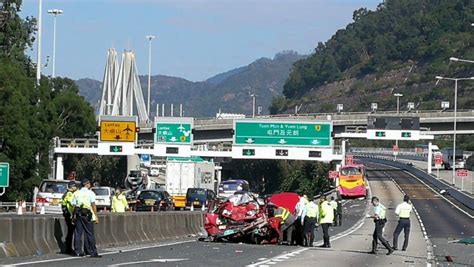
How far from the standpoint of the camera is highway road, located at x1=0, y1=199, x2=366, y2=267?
75.3 ft

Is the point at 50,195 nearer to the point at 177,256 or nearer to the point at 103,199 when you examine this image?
the point at 103,199

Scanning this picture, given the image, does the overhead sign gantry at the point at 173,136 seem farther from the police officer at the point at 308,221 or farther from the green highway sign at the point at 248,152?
Result: the police officer at the point at 308,221

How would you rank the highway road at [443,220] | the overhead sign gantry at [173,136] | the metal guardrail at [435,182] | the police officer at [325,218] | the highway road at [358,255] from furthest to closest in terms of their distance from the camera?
the metal guardrail at [435,182], the overhead sign gantry at [173,136], the highway road at [443,220], the police officer at [325,218], the highway road at [358,255]

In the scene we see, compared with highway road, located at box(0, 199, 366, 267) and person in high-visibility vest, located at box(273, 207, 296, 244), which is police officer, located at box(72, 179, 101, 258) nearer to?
highway road, located at box(0, 199, 366, 267)

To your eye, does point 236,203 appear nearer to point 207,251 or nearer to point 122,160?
point 207,251

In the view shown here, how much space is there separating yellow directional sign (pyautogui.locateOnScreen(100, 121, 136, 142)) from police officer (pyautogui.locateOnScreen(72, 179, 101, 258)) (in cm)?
4735

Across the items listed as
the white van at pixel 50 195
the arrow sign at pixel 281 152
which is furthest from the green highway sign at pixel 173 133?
the white van at pixel 50 195

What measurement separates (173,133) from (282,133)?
277 inches

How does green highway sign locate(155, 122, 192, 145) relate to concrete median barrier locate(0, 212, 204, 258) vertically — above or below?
above

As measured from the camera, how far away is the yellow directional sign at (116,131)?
72.1 m

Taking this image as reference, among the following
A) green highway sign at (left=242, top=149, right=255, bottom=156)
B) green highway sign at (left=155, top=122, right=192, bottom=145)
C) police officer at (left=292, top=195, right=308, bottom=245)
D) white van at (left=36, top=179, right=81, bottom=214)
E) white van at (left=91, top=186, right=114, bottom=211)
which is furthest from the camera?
green highway sign at (left=155, top=122, right=192, bottom=145)

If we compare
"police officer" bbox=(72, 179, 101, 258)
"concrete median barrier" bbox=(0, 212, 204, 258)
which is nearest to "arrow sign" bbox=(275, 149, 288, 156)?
"concrete median barrier" bbox=(0, 212, 204, 258)

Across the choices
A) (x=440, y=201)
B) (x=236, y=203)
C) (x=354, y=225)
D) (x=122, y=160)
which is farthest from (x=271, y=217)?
(x=122, y=160)

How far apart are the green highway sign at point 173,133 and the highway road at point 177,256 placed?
118 feet
